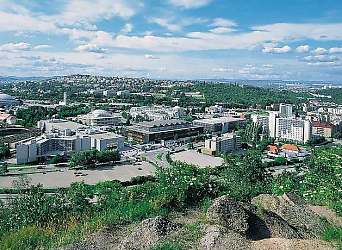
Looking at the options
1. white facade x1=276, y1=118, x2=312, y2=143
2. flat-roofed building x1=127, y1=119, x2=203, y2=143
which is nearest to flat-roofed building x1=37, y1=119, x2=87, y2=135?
flat-roofed building x1=127, y1=119, x2=203, y2=143

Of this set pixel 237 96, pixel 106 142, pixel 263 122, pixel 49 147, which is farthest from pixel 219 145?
pixel 237 96

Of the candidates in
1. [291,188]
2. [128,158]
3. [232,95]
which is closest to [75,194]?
[291,188]

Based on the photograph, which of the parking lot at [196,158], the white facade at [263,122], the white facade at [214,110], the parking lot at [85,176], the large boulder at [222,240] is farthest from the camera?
the white facade at [214,110]

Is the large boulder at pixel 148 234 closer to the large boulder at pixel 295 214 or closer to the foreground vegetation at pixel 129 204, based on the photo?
the foreground vegetation at pixel 129 204

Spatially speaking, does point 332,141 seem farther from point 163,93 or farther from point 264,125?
point 163,93

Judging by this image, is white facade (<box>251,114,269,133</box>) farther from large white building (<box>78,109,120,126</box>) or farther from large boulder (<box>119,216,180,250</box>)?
large boulder (<box>119,216,180,250</box>)

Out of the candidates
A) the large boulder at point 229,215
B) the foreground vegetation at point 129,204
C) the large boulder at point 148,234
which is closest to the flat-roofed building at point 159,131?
the foreground vegetation at point 129,204
